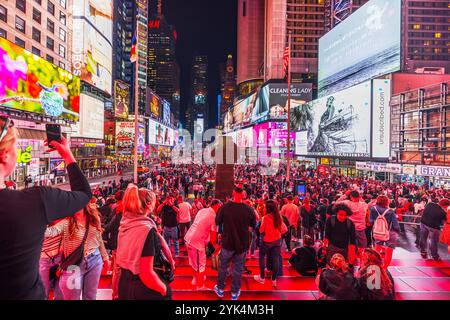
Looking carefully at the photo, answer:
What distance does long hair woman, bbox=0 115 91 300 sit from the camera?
1810 mm

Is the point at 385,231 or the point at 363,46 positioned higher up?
the point at 363,46

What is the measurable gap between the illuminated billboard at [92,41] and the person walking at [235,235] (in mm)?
52300

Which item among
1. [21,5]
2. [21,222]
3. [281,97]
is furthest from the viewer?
[281,97]

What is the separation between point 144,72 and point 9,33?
107249 millimetres

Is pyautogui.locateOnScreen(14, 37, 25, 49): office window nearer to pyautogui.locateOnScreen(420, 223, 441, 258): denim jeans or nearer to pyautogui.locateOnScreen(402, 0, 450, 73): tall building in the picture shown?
pyautogui.locateOnScreen(420, 223, 441, 258): denim jeans

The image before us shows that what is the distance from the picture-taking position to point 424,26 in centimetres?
9769

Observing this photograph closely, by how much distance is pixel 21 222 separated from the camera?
6.07 feet

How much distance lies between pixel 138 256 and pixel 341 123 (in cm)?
4617

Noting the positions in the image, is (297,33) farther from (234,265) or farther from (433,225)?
(234,265)

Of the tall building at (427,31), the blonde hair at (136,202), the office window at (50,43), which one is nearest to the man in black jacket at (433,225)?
the blonde hair at (136,202)

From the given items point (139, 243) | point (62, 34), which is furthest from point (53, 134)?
point (62, 34)

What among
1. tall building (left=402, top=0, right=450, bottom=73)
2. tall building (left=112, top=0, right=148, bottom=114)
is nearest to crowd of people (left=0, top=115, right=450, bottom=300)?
tall building (left=402, top=0, right=450, bottom=73)

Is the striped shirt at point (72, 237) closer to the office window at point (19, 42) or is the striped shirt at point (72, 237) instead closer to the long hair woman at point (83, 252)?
the long hair woman at point (83, 252)
